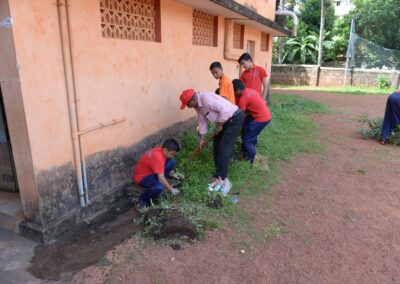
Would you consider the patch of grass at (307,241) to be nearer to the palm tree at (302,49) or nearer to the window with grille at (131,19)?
the window with grille at (131,19)

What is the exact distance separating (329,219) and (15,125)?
3.42 meters

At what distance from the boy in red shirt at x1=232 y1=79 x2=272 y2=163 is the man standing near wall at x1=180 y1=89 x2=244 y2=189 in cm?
70

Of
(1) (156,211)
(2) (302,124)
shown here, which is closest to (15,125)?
(1) (156,211)

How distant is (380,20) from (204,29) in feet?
65.7

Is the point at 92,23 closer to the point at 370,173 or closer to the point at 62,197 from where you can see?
the point at 62,197

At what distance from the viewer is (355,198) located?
4281 millimetres

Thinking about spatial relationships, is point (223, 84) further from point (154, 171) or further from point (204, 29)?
point (204, 29)

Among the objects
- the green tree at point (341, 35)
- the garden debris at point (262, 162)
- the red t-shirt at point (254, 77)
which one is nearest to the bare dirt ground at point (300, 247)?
the garden debris at point (262, 162)

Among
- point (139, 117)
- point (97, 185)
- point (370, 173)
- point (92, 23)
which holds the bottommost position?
point (370, 173)

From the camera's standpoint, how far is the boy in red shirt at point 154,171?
3584mm

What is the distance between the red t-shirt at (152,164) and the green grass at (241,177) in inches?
20.1

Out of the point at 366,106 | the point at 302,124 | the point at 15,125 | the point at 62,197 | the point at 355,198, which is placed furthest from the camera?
the point at 366,106

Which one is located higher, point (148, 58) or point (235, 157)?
point (148, 58)

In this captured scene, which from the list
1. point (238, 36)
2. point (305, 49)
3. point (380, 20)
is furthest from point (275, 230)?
point (380, 20)
